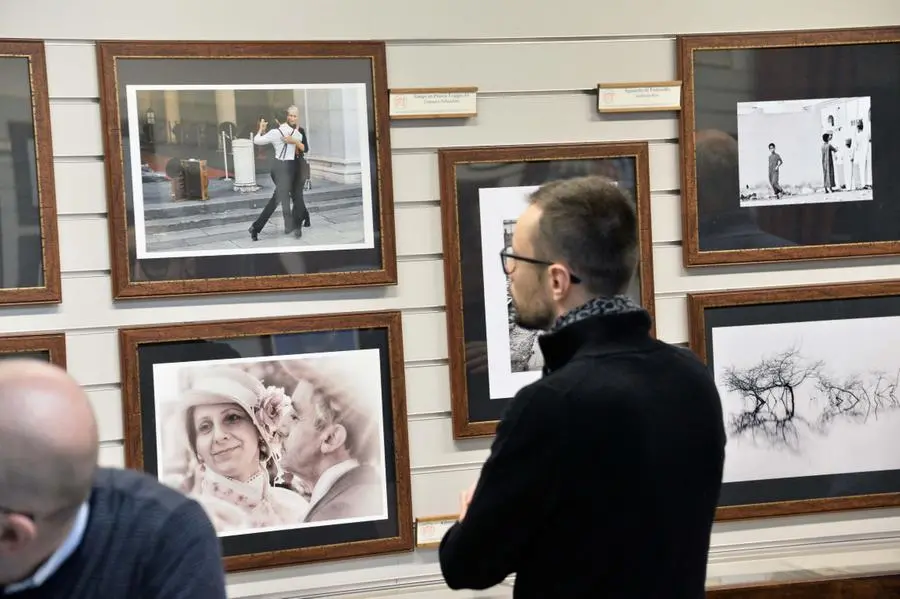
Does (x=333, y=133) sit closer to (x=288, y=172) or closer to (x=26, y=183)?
(x=288, y=172)

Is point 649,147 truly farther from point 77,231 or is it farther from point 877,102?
point 77,231

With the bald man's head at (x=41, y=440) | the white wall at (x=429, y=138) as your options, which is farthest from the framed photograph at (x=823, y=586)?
the bald man's head at (x=41, y=440)

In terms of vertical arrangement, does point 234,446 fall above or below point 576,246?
below

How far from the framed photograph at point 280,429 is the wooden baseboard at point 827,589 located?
1024 millimetres

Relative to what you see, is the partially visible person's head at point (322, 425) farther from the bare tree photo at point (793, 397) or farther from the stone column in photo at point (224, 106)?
the bare tree photo at point (793, 397)

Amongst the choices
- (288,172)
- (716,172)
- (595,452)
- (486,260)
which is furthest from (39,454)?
(716,172)

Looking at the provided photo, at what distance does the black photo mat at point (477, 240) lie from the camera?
2680mm

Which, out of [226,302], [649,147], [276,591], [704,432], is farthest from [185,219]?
[704,432]

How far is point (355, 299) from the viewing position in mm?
2637

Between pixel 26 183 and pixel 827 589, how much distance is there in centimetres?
256

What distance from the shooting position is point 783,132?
9.23 ft

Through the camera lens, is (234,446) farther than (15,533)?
Yes

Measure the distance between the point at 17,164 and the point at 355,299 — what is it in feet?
3.15

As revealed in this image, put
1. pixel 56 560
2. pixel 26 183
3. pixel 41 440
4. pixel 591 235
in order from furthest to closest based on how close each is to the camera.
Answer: pixel 26 183, pixel 591 235, pixel 56 560, pixel 41 440
